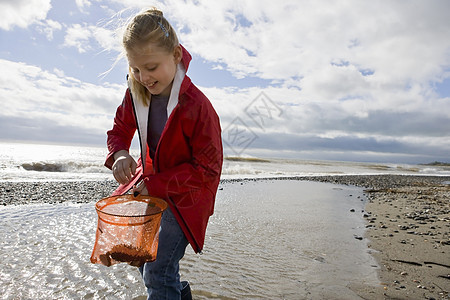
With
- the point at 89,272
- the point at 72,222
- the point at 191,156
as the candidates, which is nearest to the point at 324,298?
the point at 191,156

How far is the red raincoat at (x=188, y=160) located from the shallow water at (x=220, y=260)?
132 centimetres

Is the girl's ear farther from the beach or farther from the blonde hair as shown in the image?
the beach

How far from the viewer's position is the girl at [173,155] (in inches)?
71.6

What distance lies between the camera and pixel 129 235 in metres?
1.83

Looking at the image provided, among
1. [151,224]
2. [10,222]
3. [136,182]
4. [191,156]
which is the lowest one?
[10,222]

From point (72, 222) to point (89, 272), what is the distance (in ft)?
7.53

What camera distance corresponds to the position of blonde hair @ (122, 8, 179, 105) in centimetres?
182

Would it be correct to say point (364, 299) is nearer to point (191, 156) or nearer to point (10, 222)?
point (191, 156)

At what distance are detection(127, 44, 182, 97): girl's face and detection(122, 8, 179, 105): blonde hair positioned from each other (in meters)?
0.03

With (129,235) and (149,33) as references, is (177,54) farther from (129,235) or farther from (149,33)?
(129,235)

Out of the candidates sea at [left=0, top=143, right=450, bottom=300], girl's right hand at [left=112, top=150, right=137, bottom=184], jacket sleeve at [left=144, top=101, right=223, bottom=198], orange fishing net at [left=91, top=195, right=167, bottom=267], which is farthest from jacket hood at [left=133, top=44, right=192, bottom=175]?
sea at [left=0, top=143, right=450, bottom=300]

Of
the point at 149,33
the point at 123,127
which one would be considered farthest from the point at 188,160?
the point at 149,33

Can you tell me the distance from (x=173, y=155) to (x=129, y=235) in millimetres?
541

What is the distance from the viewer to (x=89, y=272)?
3.11 metres
